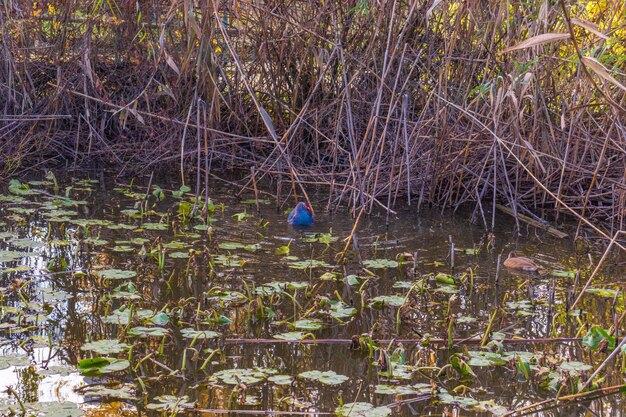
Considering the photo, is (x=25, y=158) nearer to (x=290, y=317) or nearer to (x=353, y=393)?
(x=290, y=317)

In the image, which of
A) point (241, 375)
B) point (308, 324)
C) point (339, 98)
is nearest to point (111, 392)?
point (241, 375)

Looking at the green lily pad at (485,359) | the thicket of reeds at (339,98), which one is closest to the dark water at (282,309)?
the green lily pad at (485,359)

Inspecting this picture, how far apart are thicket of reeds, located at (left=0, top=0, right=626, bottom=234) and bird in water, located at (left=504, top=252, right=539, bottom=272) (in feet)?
2.11

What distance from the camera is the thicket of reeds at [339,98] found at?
5824 mm

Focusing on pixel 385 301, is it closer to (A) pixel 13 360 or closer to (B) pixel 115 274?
(B) pixel 115 274

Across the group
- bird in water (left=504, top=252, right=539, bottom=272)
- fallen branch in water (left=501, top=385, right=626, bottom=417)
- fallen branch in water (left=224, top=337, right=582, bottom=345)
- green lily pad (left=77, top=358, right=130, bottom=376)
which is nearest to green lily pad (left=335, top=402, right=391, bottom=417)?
fallen branch in water (left=501, top=385, right=626, bottom=417)

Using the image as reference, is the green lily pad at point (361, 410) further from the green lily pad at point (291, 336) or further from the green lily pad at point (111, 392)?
the green lily pad at point (111, 392)

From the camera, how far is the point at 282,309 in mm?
4234

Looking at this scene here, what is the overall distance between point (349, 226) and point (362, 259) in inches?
A: 29.1

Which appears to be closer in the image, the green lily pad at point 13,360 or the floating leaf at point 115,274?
the green lily pad at point 13,360

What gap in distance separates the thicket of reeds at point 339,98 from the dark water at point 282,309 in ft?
1.42

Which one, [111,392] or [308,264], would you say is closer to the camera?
[111,392]

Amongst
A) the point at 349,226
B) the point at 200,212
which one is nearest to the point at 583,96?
the point at 349,226

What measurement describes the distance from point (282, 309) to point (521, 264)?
4.86 ft
